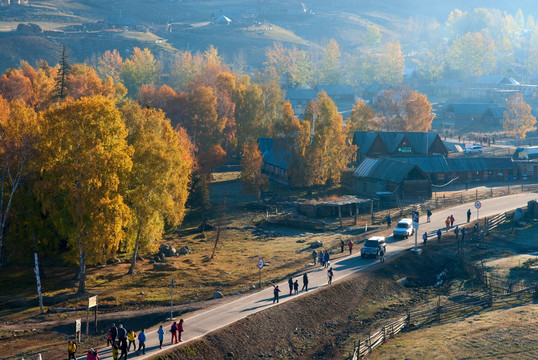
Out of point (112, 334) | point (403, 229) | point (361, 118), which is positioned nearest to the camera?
point (112, 334)

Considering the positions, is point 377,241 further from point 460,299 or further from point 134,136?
point 134,136

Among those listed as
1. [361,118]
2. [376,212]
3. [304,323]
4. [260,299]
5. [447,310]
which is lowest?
[304,323]

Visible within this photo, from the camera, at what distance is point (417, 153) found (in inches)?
4085

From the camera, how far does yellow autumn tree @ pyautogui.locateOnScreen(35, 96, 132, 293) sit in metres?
45.5

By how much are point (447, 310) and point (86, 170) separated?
1039 inches

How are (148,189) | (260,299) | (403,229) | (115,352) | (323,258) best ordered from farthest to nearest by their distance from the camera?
(403,229)
(148,189)
(323,258)
(260,299)
(115,352)

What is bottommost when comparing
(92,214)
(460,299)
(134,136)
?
(460,299)

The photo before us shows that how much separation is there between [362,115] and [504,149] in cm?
2786

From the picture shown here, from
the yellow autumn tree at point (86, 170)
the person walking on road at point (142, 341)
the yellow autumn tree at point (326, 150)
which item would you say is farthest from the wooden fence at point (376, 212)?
the person walking on road at point (142, 341)

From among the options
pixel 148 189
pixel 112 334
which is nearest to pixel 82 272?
pixel 148 189

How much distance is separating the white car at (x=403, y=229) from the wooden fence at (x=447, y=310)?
532 inches

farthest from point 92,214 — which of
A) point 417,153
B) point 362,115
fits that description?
point 362,115

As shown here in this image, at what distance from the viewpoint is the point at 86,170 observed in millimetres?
45688

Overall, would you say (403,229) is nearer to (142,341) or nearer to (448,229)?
(448,229)
